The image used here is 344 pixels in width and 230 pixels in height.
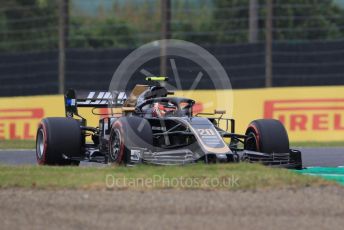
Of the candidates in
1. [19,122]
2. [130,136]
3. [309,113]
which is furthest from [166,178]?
[19,122]

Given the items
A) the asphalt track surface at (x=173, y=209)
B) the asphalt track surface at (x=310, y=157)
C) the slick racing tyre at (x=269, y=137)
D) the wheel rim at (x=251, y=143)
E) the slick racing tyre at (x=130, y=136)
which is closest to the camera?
the asphalt track surface at (x=173, y=209)

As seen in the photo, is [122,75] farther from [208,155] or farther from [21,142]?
[208,155]

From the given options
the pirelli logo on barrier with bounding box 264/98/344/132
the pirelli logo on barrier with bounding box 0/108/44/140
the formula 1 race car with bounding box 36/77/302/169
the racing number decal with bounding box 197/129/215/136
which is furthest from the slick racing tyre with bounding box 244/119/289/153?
the pirelli logo on barrier with bounding box 0/108/44/140

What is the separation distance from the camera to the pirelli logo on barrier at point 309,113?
61.4 feet

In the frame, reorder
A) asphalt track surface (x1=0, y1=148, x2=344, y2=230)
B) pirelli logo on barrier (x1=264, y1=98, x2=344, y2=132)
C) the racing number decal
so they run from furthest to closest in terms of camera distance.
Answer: pirelli logo on barrier (x1=264, y1=98, x2=344, y2=132), the racing number decal, asphalt track surface (x1=0, y1=148, x2=344, y2=230)

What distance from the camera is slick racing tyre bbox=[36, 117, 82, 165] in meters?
12.1

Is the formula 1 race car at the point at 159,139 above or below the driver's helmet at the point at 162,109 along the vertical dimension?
below

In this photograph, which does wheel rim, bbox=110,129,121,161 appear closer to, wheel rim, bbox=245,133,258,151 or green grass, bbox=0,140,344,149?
wheel rim, bbox=245,133,258,151

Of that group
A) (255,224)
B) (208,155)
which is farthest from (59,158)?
(255,224)

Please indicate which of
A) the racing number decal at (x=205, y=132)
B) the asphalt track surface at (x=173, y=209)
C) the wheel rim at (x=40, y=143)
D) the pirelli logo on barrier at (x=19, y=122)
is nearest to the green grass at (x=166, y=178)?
the asphalt track surface at (x=173, y=209)

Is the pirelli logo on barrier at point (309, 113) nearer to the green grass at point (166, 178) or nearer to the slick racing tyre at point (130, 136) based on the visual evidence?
the slick racing tyre at point (130, 136)

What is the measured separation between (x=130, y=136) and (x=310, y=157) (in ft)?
15.8

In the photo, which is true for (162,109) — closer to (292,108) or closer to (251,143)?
(251,143)

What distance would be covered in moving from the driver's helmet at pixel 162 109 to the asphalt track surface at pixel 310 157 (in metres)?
2.52
